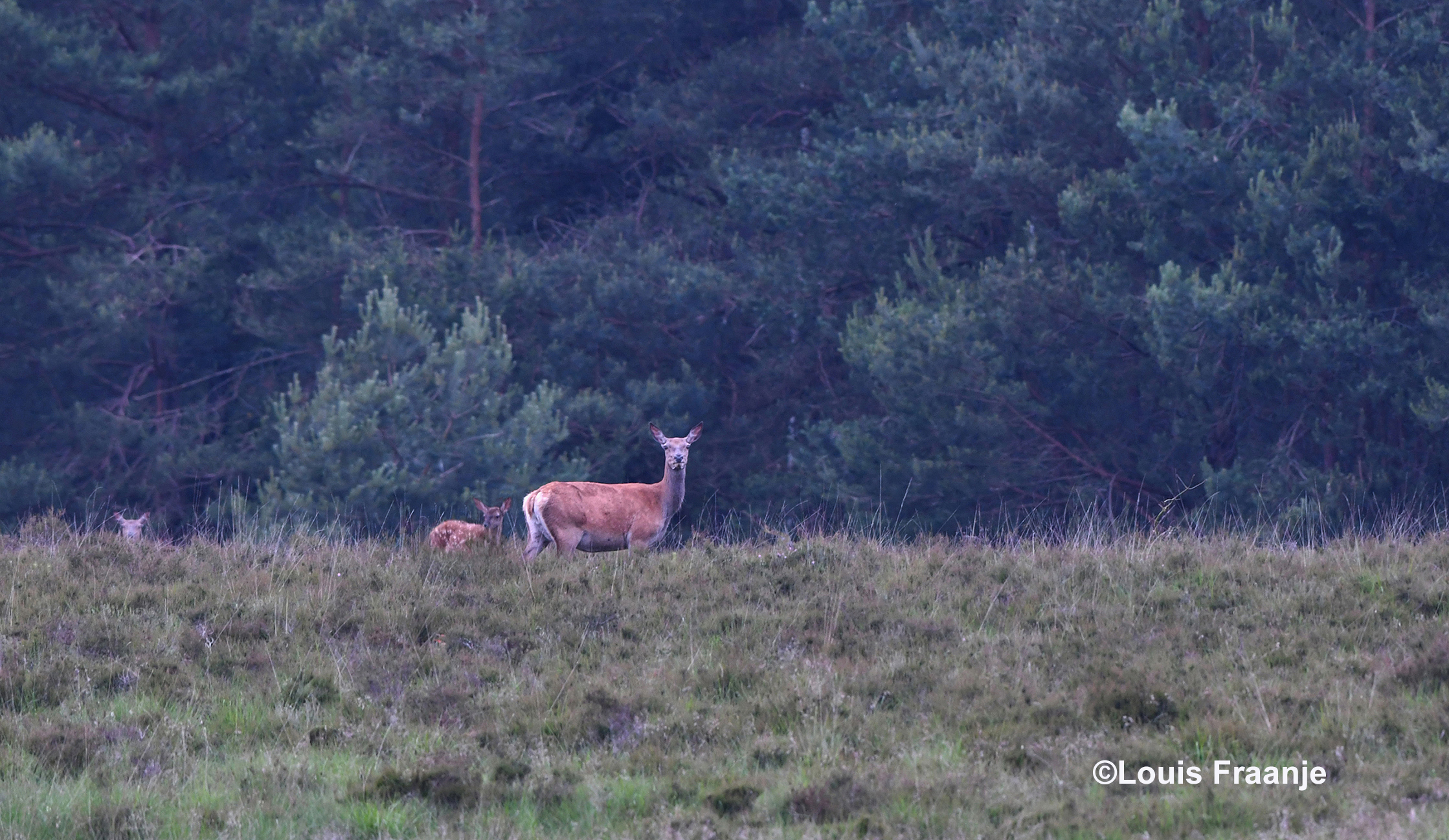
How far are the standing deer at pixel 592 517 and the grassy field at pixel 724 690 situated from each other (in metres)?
1.21

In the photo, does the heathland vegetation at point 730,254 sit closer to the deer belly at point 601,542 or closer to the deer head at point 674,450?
the deer head at point 674,450

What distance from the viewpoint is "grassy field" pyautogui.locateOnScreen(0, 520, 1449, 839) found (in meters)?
6.30

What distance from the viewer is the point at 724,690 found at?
25.4 ft

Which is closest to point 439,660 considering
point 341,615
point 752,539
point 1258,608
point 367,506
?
point 341,615

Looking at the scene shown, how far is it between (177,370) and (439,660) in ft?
67.5

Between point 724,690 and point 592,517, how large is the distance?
163 inches

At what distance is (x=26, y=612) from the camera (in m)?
8.82

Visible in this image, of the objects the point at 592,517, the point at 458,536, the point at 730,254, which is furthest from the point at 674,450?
the point at 730,254

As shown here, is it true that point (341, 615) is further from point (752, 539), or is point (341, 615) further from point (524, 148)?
point (524, 148)

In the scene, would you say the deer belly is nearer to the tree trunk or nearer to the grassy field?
the grassy field

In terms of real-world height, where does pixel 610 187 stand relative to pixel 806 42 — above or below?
below

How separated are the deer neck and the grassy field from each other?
201cm

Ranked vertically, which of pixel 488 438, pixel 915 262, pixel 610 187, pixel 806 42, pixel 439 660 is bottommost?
pixel 439 660

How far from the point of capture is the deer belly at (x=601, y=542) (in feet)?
38.4
